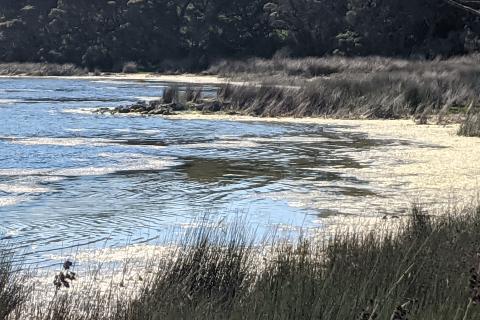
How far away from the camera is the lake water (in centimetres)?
1079

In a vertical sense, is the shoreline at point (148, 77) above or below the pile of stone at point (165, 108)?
below

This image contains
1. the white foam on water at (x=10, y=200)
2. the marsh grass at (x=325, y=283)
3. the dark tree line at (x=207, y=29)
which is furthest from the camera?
the dark tree line at (x=207, y=29)

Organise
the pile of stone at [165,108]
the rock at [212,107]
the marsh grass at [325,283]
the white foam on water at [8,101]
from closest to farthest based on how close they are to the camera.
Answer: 1. the marsh grass at [325,283]
2. the rock at [212,107]
3. the pile of stone at [165,108]
4. the white foam on water at [8,101]

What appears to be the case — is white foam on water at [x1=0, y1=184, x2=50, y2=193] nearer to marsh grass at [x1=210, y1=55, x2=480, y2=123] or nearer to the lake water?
the lake water

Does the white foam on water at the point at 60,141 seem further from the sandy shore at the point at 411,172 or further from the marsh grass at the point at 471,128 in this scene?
the marsh grass at the point at 471,128

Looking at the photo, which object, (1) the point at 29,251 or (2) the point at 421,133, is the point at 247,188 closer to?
(1) the point at 29,251

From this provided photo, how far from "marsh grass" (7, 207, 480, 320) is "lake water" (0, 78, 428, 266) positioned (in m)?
2.71

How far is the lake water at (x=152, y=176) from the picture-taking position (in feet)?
35.4

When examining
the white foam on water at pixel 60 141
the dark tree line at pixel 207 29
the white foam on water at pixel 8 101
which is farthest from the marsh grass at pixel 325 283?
the dark tree line at pixel 207 29

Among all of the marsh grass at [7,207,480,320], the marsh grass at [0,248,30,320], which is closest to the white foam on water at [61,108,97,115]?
the marsh grass at [7,207,480,320]

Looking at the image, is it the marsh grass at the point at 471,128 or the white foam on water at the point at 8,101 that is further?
the white foam on water at the point at 8,101

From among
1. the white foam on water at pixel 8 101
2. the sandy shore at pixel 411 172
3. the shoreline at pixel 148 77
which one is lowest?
the shoreline at pixel 148 77

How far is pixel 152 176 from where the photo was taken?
1554 cm

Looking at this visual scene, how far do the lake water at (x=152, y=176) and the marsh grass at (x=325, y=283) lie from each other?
2712 millimetres
